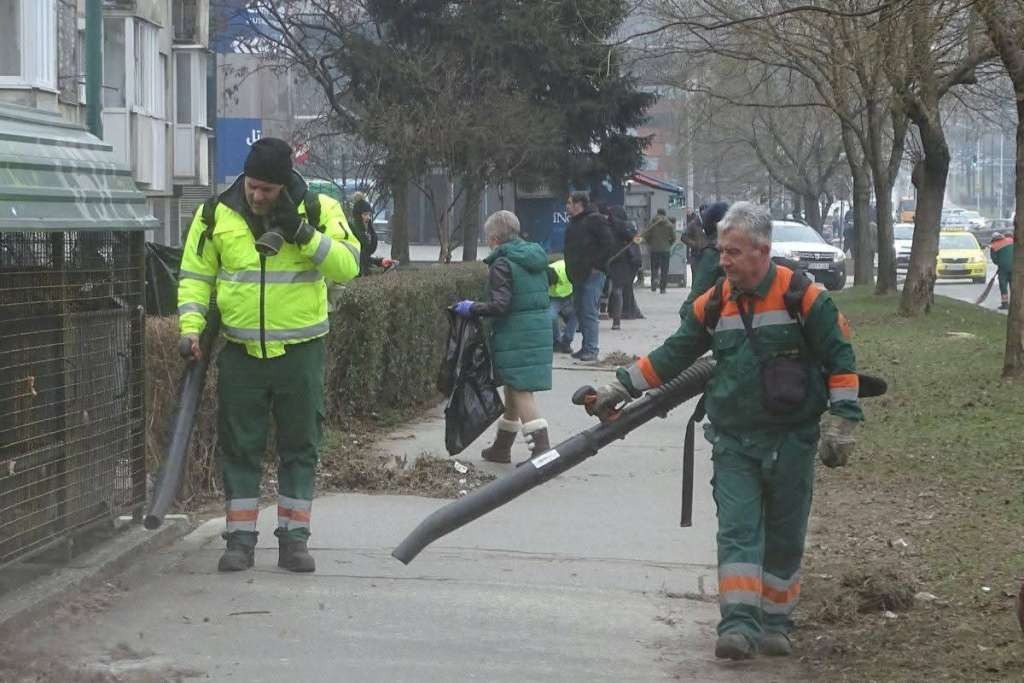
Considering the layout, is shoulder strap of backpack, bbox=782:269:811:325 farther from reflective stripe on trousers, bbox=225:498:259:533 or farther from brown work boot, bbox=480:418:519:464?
brown work boot, bbox=480:418:519:464

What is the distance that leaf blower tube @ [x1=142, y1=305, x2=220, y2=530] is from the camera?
6.73m

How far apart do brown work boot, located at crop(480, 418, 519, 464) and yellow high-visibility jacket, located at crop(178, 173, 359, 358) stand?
360cm

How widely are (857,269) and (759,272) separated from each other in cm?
3388

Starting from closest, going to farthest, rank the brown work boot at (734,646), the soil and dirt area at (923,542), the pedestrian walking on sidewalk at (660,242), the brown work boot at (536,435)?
the brown work boot at (734,646) → the soil and dirt area at (923,542) → the brown work boot at (536,435) → the pedestrian walking on sidewalk at (660,242)

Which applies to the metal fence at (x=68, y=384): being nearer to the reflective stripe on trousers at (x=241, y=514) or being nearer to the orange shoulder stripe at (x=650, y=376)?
the reflective stripe on trousers at (x=241, y=514)

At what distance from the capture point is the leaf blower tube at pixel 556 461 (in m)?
5.99

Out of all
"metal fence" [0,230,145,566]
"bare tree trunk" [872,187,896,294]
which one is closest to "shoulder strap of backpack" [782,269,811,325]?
"metal fence" [0,230,145,566]

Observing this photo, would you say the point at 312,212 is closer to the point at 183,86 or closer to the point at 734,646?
the point at 734,646

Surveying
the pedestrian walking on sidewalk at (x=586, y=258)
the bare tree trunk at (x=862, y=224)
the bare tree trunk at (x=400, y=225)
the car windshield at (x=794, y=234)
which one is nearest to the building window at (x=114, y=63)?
the bare tree trunk at (x=400, y=225)

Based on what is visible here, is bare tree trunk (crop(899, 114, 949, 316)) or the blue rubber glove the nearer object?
the blue rubber glove

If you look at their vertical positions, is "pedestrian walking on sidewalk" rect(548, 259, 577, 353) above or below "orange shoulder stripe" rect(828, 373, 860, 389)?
below

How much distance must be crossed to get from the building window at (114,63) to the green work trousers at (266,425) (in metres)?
24.3

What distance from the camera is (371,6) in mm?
33812

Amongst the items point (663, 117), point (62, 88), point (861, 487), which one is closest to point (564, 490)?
point (861, 487)
